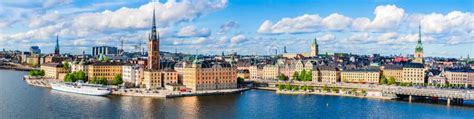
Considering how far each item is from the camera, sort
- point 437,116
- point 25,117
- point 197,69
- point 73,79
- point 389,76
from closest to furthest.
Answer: point 25,117 < point 437,116 < point 197,69 < point 73,79 < point 389,76

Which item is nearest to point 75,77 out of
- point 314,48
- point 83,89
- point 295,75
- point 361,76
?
point 83,89

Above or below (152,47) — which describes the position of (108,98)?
below

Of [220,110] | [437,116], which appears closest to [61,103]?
[220,110]

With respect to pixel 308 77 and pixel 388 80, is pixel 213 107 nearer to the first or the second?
pixel 308 77

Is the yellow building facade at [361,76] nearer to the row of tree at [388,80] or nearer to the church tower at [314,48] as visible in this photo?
the row of tree at [388,80]

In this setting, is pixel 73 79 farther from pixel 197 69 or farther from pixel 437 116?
pixel 437 116

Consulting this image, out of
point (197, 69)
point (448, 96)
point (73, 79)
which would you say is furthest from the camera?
point (73, 79)

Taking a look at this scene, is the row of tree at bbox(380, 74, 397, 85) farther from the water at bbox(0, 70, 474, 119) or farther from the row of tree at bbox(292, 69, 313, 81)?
the water at bbox(0, 70, 474, 119)

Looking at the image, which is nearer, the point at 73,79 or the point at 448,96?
the point at 448,96
